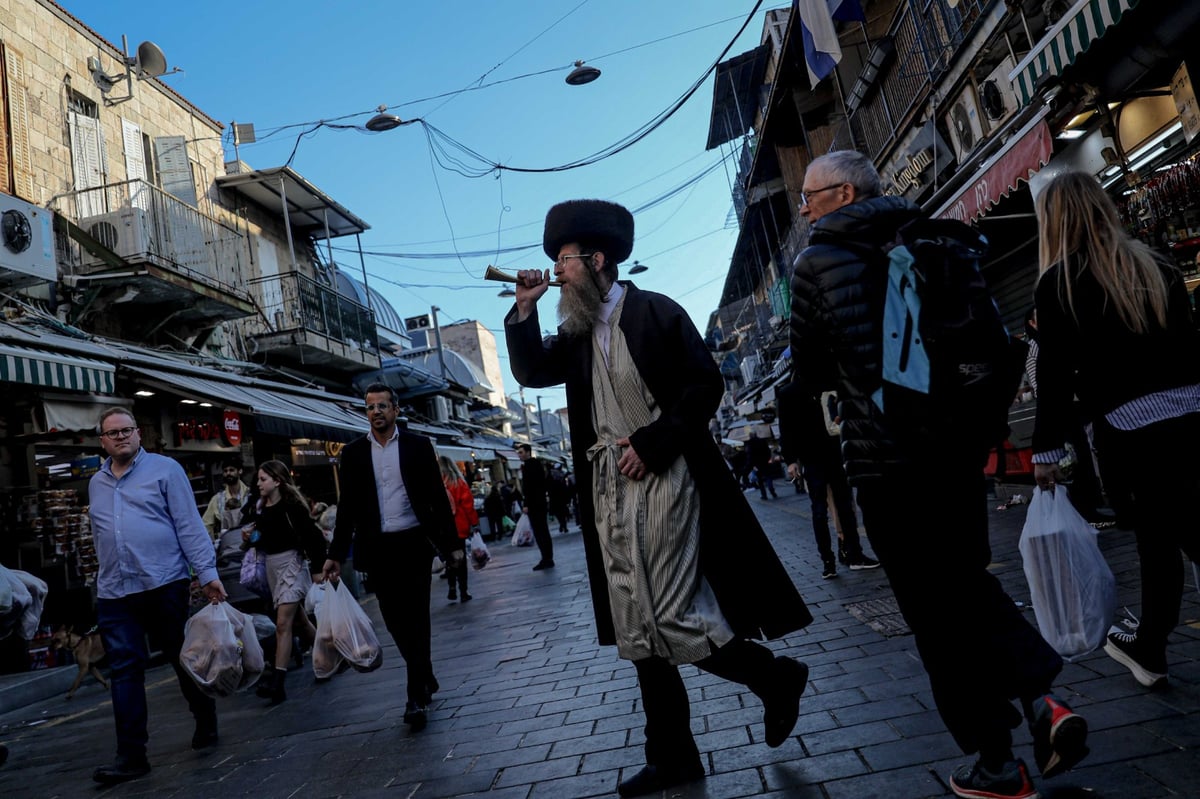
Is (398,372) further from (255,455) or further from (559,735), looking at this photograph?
(559,735)

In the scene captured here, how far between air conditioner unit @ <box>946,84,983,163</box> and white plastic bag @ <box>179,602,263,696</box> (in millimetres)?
10472

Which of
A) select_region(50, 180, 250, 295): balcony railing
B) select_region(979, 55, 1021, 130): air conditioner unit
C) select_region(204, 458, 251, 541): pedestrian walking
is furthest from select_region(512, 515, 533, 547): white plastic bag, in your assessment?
select_region(979, 55, 1021, 130): air conditioner unit

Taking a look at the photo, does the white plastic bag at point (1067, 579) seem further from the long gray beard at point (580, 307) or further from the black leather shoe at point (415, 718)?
the black leather shoe at point (415, 718)

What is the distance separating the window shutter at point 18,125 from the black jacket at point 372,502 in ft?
32.2

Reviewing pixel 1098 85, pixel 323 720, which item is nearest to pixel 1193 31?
pixel 1098 85

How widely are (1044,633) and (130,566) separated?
428cm

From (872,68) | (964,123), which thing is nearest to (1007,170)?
(964,123)

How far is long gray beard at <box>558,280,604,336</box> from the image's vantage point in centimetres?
320

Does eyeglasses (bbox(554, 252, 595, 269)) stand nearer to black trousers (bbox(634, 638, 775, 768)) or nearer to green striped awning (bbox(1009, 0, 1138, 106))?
black trousers (bbox(634, 638, 775, 768))

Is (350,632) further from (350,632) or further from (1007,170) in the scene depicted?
(1007,170)

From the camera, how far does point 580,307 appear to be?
3.20m

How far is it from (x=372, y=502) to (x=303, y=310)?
14.7 meters

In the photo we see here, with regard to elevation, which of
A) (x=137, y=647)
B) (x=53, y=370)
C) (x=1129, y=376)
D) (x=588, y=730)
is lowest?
(x=588, y=730)

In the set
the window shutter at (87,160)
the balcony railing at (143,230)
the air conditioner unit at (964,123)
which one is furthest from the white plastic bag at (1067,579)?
the window shutter at (87,160)
